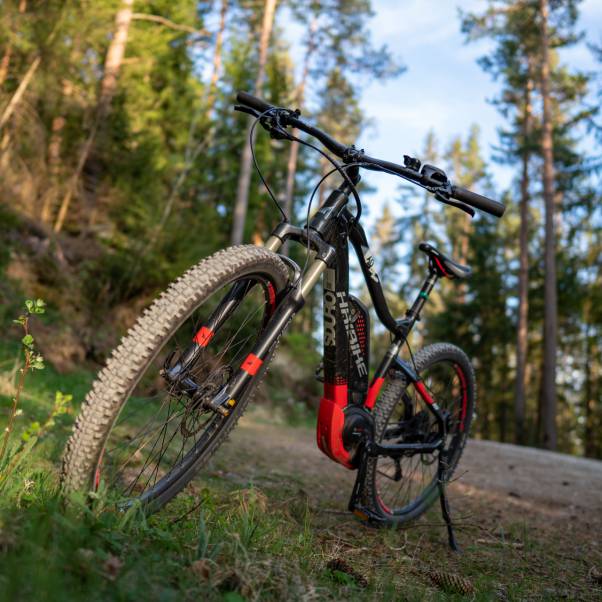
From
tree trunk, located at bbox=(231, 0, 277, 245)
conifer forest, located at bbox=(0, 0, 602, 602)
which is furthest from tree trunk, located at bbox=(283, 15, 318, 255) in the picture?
tree trunk, located at bbox=(231, 0, 277, 245)

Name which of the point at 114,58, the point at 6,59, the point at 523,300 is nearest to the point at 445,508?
the point at 6,59

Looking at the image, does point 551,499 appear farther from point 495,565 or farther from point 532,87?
point 532,87

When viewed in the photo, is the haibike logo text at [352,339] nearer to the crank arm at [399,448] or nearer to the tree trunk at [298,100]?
the crank arm at [399,448]

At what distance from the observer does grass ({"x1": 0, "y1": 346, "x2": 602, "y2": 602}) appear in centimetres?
130

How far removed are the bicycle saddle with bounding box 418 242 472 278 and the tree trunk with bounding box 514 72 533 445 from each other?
15.3 m

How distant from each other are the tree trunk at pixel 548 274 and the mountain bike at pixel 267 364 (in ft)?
39.6

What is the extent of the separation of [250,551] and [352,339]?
1.31 metres

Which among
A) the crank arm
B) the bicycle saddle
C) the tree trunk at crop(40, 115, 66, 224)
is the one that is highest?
the tree trunk at crop(40, 115, 66, 224)

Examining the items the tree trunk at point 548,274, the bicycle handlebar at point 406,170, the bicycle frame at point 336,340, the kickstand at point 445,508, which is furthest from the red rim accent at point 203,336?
the tree trunk at point 548,274

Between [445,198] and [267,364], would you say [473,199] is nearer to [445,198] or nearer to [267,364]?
[445,198]

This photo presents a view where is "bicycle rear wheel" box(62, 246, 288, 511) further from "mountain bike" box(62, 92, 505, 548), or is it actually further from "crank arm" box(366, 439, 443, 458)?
"crank arm" box(366, 439, 443, 458)

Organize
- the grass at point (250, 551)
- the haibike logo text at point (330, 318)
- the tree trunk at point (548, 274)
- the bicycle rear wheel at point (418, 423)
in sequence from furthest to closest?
the tree trunk at point (548, 274) < the bicycle rear wheel at point (418, 423) < the haibike logo text at point (330, 318) < the grass at point (250, 551)

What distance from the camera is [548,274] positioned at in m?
15.3

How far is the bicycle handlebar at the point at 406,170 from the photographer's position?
245 cm
